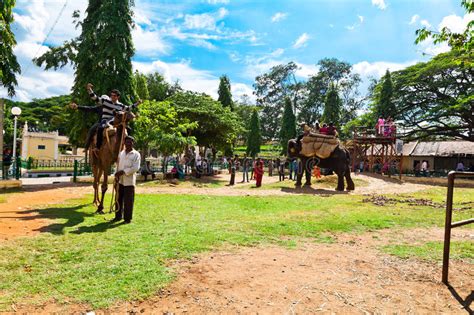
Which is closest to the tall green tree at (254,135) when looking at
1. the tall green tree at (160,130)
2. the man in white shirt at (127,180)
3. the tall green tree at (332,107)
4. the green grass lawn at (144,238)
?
the tall green tree at (332,107)

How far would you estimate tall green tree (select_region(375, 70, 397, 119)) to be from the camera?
30.9 m

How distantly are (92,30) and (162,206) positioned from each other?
13.8 metres

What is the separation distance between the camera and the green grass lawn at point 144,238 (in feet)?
12.7

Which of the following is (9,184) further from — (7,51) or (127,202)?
(127,202)

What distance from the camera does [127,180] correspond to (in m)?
7.50

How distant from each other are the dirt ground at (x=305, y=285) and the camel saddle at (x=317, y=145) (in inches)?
450

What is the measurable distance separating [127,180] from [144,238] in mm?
1992

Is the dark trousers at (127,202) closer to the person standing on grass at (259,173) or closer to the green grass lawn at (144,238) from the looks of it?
the green grass lawn at (144,238)

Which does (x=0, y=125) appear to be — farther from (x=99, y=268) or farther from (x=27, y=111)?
(x=27, y=111)

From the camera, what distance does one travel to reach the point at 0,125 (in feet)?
48.4

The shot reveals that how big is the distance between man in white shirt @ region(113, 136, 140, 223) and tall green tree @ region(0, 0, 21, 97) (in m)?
4.61

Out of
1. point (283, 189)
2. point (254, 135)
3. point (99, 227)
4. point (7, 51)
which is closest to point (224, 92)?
point (254, 135)

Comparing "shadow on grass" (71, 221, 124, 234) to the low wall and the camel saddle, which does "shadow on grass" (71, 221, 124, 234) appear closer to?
the low wall

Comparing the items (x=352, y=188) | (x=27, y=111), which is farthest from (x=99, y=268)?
(x=27, y=111)
